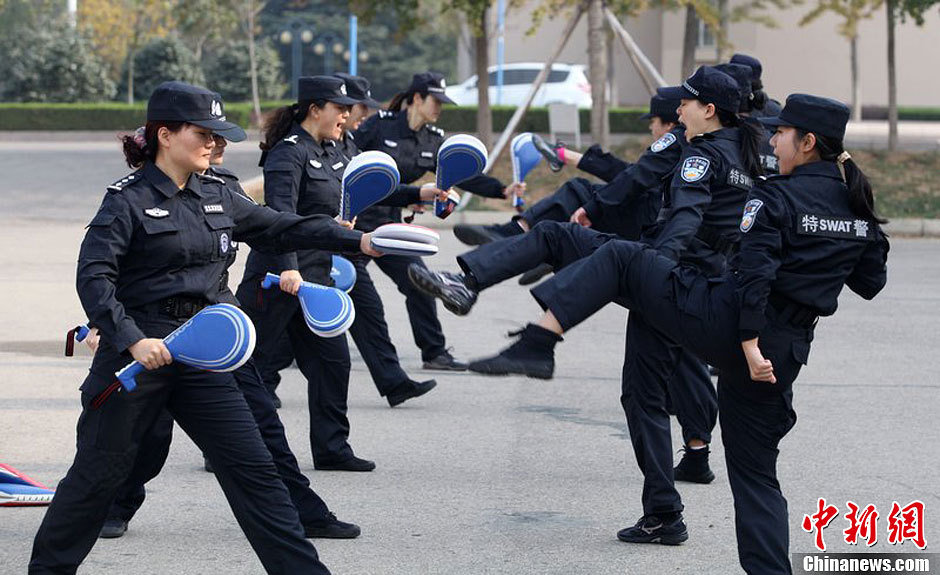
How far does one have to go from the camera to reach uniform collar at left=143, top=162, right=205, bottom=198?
4.98m

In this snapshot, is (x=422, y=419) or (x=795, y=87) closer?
(x=422, y=419)

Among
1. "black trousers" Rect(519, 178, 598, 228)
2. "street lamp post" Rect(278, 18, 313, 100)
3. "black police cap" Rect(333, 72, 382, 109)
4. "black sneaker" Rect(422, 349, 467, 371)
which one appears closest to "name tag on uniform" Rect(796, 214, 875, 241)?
"black trousers" Rect(519, 178, 598, 228)

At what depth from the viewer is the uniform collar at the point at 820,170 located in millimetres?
5086

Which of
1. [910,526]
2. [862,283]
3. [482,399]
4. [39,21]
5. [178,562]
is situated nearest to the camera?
[862,283]

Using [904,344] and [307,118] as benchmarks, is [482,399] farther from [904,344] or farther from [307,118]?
[904,344]

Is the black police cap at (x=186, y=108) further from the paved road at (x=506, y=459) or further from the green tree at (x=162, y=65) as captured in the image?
the green tree at (x=162, y=65)

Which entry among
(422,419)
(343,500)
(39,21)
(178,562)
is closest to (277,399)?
(422,419)

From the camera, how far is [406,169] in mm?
10078

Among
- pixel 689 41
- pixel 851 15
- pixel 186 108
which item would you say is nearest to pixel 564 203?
pixel 186 108

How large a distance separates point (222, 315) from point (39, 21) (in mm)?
51677

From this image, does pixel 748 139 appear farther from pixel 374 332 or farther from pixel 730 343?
pixel 374 332

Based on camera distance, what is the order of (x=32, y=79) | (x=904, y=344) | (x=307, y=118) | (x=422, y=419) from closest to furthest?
1. (x=307, y=118)
2. (x=422, y=419)
3. (x=904, y=344)
4. (x=32, y=79)

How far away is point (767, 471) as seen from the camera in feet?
17.3

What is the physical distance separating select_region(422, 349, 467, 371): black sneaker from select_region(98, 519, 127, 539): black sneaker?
4417 millimetres
